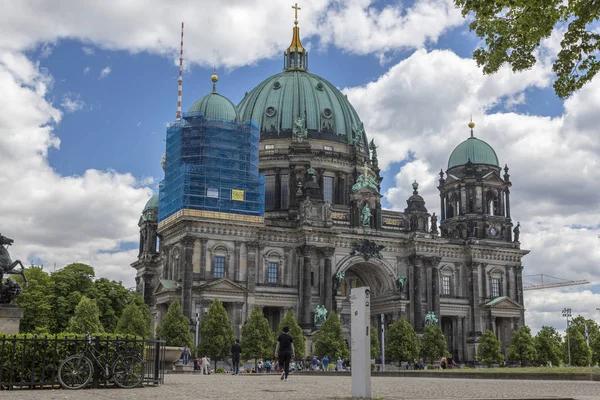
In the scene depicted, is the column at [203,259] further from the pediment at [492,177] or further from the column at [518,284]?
the column at [518,284]

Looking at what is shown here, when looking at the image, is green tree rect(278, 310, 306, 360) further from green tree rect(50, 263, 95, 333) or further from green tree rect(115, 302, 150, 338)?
green tree rect(50, 263, 95, 333)

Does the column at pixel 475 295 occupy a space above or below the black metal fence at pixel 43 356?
above

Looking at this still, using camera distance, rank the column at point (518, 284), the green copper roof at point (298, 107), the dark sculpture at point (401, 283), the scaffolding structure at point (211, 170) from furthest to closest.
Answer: the green copper roof at point (298, 107) → the column at point (518, 284) → the dark sculpture at point (401, 283) → the scaffolding structure at point (211, 170)

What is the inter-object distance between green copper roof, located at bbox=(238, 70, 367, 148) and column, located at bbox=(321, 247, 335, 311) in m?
18.1

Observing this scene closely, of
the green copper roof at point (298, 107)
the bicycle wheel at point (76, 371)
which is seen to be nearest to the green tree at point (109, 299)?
the green copper roof at point (298, 107)

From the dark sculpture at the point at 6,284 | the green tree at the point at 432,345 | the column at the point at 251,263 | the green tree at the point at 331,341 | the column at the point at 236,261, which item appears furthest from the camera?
the green tree at the point at 432,345

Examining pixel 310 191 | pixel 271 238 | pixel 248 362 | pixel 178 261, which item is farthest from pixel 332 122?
Result: pixel 248 362

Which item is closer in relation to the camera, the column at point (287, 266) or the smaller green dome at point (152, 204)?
the column at point (287, 266)

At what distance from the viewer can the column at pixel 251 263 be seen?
7800 centimetres

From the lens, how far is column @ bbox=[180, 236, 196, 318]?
74.2m

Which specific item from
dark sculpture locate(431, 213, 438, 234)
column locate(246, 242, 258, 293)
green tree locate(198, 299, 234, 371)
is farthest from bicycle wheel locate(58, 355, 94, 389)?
dark sculpture locate(431, 213, 438, 234)

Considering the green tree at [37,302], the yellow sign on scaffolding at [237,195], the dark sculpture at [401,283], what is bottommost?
the green tree at [37,302]

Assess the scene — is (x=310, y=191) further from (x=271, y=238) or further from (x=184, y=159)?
(x=184, y=159)

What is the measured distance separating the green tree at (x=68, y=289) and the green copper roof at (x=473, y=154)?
4641 cm
